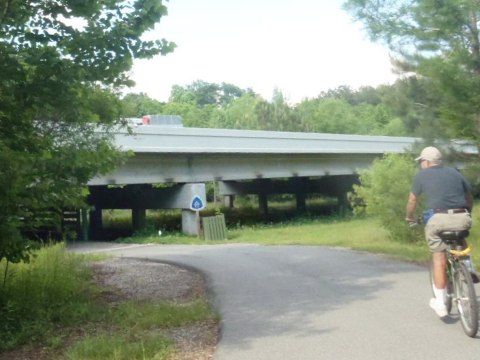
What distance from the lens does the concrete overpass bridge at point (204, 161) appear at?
91.0 feet

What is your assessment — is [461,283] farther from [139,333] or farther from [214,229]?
[214,229]

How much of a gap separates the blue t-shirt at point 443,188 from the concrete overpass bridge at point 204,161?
1793 centimetres

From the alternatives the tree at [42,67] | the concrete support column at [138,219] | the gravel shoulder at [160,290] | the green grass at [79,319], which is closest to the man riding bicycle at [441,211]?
the gravel shoulder at [160,290]

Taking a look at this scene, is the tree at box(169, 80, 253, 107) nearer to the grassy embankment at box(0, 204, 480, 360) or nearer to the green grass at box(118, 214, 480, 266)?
the green grass at box(118, 214, 480, 266)

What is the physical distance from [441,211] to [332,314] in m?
1.75

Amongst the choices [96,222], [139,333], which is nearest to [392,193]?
[139,333]

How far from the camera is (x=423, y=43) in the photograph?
48.9 feet

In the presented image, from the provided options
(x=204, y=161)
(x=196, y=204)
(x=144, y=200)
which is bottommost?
(x=196, y=204)

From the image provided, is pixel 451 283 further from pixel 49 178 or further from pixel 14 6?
pixel 14 6

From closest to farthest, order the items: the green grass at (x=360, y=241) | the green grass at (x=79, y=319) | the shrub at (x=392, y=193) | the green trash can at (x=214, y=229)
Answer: the green grass at (x=79, y=319) < the green grass at (x=360, y=241) < the shrub at (x=392, y=193) < the green trash can at (x=214, y=229)

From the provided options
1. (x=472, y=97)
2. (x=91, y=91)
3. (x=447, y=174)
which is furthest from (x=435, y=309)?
(x=472, y=97)

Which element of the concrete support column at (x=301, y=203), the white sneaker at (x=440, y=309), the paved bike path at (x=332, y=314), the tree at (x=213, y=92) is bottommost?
the paved bike path at (x=332, y=314)

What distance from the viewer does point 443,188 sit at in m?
6.41

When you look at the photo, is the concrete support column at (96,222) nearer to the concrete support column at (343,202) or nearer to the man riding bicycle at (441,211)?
the concrete support column at (343,202)
